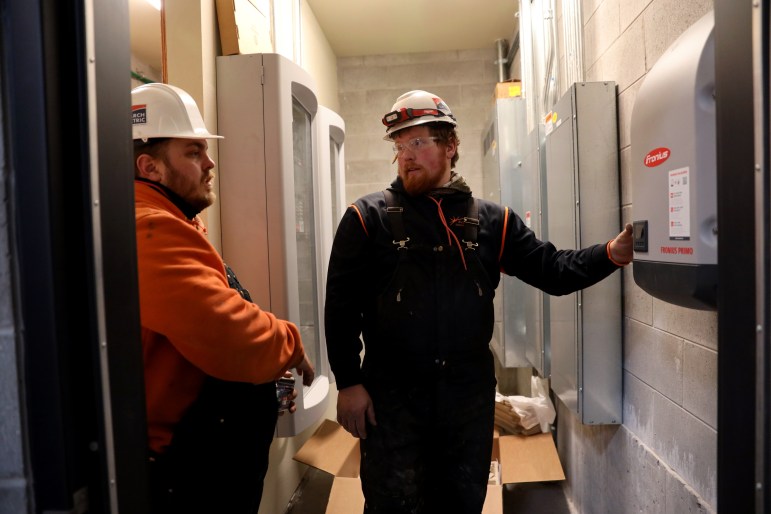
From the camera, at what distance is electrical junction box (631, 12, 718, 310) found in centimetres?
101

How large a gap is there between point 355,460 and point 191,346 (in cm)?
187

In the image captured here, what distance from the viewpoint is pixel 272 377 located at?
1.18 m

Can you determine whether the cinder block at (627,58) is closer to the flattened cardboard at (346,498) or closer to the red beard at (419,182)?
the red beard at (419,182)

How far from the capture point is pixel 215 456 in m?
1.14

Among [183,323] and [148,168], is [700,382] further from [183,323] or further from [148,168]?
[148,168]

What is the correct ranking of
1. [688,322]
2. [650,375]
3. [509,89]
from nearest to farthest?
[688,322] < [650,375] < [509,89]

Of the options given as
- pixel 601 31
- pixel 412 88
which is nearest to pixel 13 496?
pixel 601 31

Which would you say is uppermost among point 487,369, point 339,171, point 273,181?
point 339,171

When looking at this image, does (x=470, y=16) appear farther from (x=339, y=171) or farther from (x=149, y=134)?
(x=149, y=134)

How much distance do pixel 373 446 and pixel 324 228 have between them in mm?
1346

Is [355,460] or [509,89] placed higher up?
[509,89]

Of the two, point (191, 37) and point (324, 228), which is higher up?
point (191, 37)

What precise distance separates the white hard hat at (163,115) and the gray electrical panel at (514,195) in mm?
1917

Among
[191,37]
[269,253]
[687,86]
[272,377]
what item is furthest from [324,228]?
[687,86]
